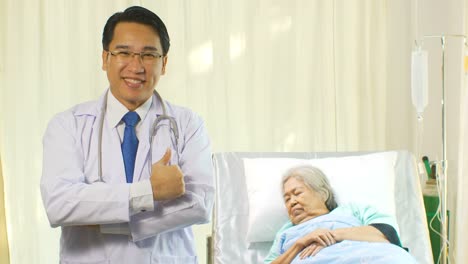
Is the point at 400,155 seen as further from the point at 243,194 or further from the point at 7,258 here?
the point at 7,258

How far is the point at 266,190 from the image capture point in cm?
217

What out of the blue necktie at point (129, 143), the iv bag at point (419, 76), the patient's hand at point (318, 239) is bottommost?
the patient's hand at point (318, 239)

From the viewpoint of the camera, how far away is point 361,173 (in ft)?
7.27

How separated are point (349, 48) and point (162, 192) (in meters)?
1.94

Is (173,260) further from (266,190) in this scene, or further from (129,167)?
(266,190)

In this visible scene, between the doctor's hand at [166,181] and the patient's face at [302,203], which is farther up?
the doctor's hand at [166,181]

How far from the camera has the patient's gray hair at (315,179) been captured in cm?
210

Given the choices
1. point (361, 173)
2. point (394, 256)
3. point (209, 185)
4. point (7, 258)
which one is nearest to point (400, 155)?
point (361, 173)

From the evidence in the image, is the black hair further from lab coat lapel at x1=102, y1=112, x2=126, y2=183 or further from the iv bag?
the iv bag

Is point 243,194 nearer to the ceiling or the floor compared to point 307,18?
nearer to the floor

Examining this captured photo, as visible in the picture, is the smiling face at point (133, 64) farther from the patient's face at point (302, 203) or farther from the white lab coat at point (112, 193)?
the patient's face at point (302, 203)

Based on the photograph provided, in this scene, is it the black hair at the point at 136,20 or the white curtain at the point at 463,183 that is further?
the white curtain at the point at 463,183

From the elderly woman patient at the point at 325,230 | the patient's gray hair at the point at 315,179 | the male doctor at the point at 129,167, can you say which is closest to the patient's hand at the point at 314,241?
the elderly woman patient at the point at 325,230

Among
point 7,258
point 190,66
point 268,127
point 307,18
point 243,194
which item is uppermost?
point 307,18
